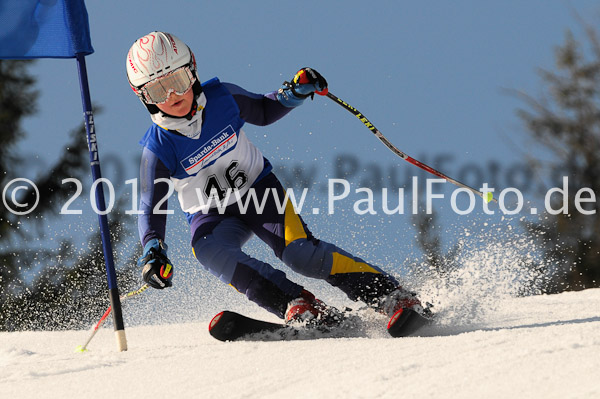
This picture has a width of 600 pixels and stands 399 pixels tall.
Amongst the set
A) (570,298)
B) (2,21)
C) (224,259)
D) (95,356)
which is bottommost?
(570,298)

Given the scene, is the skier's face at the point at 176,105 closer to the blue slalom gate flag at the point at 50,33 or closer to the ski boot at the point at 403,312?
the blue slalom gate flag at the point at 50,33

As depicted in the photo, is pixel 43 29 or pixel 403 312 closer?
pixel 403 312

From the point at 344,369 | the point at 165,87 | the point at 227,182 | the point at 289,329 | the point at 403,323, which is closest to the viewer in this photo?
the point at 344,369

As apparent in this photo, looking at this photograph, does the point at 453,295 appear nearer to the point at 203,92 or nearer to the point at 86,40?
the point at 203,92

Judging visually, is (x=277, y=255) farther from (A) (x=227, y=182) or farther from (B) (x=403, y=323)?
(B) (x=403, y=323)

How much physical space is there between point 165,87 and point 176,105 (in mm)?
118

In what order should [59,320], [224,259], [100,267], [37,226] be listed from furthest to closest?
[37,226] < [100,267] < [59,320] < [224,259]

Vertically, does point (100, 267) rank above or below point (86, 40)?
below

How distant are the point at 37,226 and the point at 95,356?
10491 mm

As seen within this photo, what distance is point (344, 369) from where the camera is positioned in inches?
113

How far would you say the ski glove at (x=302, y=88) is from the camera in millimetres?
4391

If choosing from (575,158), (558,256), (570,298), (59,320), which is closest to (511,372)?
(570,298)

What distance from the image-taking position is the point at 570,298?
5645 mm
